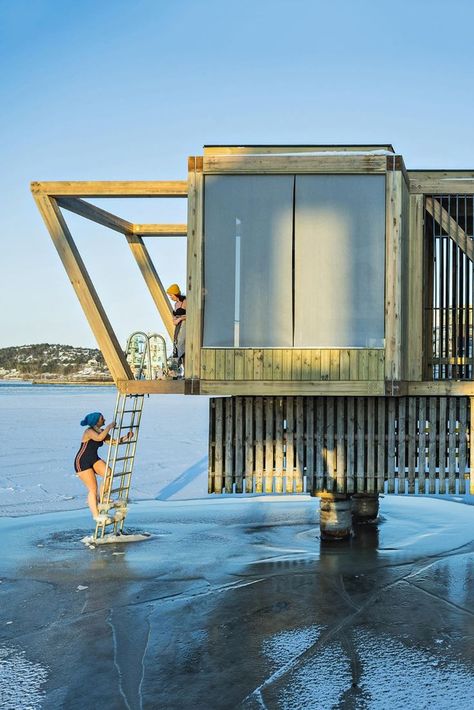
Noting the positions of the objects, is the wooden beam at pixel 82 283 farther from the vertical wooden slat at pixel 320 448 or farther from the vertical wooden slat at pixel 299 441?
the vertical wooden slat at pixel 320 448

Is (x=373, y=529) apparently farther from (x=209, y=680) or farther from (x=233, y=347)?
(x=209, y=680)

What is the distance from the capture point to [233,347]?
Result: 32.6ft

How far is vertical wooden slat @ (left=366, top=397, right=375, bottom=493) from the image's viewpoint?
34.3ft

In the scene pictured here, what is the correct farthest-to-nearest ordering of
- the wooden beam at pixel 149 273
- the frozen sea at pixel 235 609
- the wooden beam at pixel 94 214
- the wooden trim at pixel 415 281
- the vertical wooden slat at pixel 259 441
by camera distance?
the wooden beam at pixel 149 273
the wooden beam at pixel 94 214
the vertical wooden slat at pixel 259 441
the wooden trim at pixel 415 281
the frozen sea at pixel 235 609

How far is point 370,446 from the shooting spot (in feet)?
34.3

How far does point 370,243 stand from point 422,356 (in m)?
1.85

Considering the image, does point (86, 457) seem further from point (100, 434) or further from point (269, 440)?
point (269, 440)

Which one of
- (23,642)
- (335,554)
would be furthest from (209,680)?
(335,554)

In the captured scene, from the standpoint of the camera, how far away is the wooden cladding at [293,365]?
9719 millimetres

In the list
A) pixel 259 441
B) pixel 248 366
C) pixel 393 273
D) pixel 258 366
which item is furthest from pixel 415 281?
pixel 259 441

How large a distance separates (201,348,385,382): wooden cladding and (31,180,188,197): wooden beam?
96.5 inches

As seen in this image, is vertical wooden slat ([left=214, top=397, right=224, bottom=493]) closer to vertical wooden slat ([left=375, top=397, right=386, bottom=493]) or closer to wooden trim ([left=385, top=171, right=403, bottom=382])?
vertical wooden slat ([left=375, top=397, right=386, bottom=493])

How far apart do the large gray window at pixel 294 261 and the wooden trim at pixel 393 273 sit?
9cm

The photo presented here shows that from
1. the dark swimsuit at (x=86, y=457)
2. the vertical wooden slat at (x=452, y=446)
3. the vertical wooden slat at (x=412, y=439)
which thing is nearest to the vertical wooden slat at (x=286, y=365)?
the vertical wooden slat at (x=412, y=439)
